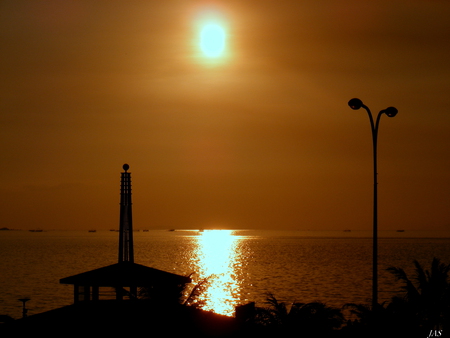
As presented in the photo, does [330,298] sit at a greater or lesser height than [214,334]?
lesser

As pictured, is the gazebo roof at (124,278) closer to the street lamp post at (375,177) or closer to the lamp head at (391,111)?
the street lamp post at (375,177)

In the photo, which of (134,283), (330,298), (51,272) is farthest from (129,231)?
(51,272)

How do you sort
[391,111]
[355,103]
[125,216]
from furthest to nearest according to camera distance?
[125,216] → [391,111] → [355,103]

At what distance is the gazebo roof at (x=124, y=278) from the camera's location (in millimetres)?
25953

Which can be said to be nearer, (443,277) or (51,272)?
(443,277)

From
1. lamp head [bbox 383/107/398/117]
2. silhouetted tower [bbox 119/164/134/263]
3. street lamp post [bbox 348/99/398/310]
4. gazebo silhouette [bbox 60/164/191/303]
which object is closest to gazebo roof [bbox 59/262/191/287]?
gazebo silhouette [bbox 60/164/191/303]

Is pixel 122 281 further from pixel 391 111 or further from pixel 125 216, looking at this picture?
pixel 125 216

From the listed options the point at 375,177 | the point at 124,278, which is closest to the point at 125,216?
the point at 124,278

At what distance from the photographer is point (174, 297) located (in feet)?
79.3

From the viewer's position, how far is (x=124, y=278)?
1027 inches

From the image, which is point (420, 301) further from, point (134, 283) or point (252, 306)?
point (134, 283)

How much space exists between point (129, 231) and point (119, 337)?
21332mm

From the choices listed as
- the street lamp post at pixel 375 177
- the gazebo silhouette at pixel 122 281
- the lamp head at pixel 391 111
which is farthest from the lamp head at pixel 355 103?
the gazebo silhouette at pixel 122 281

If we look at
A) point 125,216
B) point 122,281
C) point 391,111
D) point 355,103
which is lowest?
point 122,281
